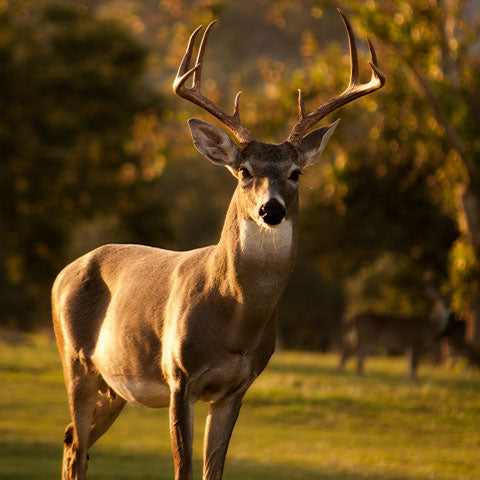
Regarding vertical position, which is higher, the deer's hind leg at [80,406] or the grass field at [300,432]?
the deer's hind leg at [80,406]

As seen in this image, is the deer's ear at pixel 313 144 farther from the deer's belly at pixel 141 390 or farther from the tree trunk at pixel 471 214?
the tree trunk at pixel 471 214

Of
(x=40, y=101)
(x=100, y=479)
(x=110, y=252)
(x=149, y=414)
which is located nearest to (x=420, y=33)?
(x=149, y=414)

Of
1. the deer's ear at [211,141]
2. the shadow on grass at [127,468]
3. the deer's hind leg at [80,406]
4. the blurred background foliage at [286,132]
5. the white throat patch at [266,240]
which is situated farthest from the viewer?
the blurred background foliage at [286,132]

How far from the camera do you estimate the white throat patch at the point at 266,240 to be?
645 cm

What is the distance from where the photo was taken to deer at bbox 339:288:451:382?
24672 mm

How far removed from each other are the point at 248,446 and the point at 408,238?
14058 mm

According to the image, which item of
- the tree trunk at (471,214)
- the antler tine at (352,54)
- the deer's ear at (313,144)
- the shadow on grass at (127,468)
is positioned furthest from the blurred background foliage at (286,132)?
the deer's ear at (313,144)

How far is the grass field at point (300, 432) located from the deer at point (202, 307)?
10.6 feet

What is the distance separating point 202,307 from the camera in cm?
660

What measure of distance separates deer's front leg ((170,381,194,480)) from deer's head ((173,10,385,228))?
3.56 ft

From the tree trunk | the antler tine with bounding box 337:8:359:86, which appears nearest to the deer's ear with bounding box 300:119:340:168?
the antler tine with bounding box 337:8:359:86

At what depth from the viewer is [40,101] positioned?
28781mm

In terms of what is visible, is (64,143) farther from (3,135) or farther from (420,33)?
(420,33)

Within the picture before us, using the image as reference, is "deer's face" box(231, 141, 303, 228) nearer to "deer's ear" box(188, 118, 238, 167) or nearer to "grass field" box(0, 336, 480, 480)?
"deer's ear" box(188, 118, 238, 167)
